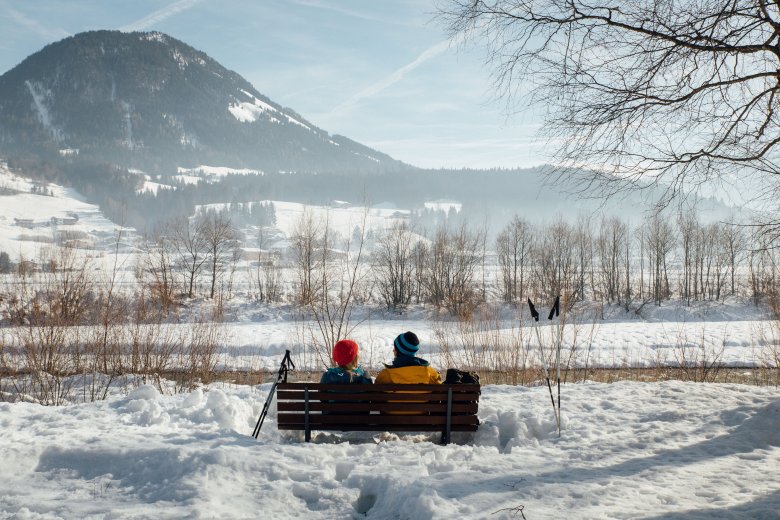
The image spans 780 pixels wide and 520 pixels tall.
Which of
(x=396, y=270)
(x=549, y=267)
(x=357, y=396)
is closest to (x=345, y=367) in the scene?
(x=357, y=396)

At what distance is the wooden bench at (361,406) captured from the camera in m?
6.31

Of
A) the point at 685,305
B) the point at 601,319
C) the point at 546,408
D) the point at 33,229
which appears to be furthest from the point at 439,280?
the point at 33,229

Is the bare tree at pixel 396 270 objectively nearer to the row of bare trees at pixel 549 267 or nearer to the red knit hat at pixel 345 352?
the row of bare trees at pixel 549 267

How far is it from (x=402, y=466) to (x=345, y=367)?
1921mm

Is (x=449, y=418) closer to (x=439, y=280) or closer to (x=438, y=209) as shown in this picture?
(x=439, y=280)

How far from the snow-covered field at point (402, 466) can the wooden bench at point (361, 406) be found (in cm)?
36

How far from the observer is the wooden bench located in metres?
6.31

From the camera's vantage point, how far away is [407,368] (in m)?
6.66

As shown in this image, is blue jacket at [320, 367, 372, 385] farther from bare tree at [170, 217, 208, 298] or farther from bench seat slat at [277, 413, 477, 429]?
bare tree at [170, 217, 208, 298]

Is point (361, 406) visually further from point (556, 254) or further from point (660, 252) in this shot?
point (660, 252)

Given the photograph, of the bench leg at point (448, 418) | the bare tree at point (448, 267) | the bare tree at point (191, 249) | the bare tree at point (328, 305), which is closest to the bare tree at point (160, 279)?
the bare tree at point (191, 249)

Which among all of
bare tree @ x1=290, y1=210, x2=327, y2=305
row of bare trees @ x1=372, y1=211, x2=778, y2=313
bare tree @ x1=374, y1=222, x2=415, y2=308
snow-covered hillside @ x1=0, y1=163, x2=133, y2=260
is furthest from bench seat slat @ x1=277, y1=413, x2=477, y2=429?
snow-covered hillside @ x1=0, y1=163, x2=133, y2=260

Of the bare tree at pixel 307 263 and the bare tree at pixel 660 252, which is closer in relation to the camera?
the bare tree at pixel 307 263

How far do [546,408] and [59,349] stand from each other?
34.1 ft
